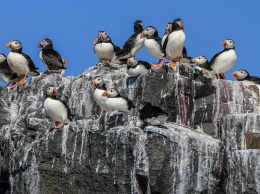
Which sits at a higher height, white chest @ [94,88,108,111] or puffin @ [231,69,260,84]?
puffin @ [231,69,260,84]

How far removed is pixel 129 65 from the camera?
26.1 meters

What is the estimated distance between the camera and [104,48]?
2870 cm

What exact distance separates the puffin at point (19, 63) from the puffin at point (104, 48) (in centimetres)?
155

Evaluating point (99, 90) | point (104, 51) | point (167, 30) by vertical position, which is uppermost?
point (167, 30)

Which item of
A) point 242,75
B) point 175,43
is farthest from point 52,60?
point 242,75

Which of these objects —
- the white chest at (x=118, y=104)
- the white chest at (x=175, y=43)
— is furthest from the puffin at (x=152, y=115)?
the white chest at (x=175, y=43)

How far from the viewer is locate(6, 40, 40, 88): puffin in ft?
93.0

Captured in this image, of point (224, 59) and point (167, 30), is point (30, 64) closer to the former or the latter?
point (167, 30)

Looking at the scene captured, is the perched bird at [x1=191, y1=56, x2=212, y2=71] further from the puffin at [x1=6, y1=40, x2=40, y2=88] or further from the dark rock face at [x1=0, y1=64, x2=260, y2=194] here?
the puffin at [x1=6, y1=40, x2=40, y2=88]

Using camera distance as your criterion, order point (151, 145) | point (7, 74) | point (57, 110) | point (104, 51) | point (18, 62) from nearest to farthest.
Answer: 1. point (151, 145)
2. point (57, 110)
3. point (18, 62)
4. point (104, 51)
5. point (7, 74)

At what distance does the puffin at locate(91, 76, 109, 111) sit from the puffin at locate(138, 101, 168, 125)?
6.90ft

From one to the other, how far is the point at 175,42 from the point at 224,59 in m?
1.38

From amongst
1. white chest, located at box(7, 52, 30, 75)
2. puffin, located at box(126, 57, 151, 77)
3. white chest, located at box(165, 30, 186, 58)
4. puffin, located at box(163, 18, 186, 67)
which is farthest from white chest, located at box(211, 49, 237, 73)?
white chest, located at box(7, 52, 30, 75)

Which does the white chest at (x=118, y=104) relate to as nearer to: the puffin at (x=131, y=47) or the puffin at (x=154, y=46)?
the puffin at (x=154, y=46)
